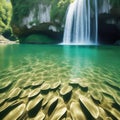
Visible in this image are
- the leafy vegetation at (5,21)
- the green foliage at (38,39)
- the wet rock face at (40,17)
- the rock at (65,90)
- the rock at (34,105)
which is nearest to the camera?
the rock at (34,105)

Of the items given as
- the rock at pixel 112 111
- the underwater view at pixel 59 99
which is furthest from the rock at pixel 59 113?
the rock at pixel 112 111

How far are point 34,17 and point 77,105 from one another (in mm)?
29078

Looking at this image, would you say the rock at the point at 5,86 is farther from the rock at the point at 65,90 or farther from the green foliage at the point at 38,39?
the green foliage at the point at 38,39

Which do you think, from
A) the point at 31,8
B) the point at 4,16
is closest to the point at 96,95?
the point at 31,8

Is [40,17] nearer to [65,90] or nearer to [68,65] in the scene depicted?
[68,65]

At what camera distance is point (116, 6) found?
70.1 feet

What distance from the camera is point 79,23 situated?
26.4m

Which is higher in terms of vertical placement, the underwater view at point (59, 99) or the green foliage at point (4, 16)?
the green foliage at point (4, 16)

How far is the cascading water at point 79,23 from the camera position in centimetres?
2507

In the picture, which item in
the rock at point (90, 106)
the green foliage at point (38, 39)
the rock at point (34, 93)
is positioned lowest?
the green foliage at point (38, 39)

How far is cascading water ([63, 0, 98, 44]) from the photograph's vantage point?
25.1 metres

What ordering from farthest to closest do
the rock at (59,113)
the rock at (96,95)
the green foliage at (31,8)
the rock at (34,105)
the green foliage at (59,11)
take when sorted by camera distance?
the green foliage at (31,8), the green foliage at (59,11), the rock at (96,95), the rock at (34,105), the rock at (59,113)

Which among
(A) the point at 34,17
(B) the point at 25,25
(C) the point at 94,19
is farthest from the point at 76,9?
(B) the point at 25,25

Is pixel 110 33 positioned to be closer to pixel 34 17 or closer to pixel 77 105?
pixel 34 17
